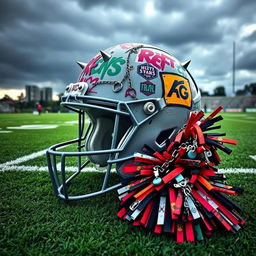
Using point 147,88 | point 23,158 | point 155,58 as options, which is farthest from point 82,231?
point 23,158

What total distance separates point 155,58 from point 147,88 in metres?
0.22

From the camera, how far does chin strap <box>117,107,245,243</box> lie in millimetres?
1028

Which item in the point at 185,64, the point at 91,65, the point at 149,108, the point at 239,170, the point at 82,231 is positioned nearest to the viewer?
the point at 82,231

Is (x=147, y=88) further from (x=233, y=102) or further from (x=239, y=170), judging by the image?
(x=233, y=102)

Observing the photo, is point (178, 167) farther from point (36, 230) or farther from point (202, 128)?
point (36, 230)

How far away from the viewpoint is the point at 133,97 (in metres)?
1.24

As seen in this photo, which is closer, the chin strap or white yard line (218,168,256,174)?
the chin strap

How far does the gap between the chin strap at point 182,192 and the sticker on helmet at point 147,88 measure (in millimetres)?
274

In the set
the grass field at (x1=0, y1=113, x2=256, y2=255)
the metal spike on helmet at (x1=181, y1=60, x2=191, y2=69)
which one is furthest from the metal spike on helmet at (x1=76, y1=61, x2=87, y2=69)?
the grass field at (x1=0, y1=113, x2=256, y2=255)

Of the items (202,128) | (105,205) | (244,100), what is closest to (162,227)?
(105,205)

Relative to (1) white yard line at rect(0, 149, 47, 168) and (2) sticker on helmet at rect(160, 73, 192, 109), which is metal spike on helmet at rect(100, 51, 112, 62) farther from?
(1) white yard line at rect(0, 149, 47, 168)

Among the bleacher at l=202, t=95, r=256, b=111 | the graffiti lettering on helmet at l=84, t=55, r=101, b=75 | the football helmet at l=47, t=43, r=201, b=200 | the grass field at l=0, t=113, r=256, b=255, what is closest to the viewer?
the grass field at l=0, t=113, r=256, b=255

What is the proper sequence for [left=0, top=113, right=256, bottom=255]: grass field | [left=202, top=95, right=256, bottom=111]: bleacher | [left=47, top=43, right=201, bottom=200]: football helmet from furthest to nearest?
[left=202, top=95, right=256, bottom=111]: bleacher < [left=47, top=43, right=201, bottom=200]: football helmet < [left=0, top=113, right=256, bottom=255]: grass field

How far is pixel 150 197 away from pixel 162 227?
5.9 inches
